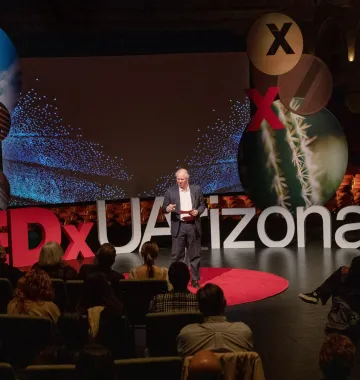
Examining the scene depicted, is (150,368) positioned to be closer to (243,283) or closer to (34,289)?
(34,289)

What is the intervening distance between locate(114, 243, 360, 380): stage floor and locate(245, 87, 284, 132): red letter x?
1939mm

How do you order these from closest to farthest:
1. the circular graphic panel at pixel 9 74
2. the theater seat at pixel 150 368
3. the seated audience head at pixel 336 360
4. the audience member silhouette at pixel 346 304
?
1. the seated audience head at pixel 336 360
2. the theater seat at pixel 150 368
3. the audience member silhouette at pixel 346 304
4. the circular graphic panel at pixel 9 74

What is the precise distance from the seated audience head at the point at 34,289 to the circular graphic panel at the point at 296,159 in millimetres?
6887

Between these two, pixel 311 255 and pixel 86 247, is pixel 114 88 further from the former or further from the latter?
pixel 311 255

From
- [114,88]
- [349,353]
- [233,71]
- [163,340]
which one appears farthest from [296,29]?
[349,353]

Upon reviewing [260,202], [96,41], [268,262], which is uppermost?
[96,41]

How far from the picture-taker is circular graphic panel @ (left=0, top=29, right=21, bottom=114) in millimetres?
10039

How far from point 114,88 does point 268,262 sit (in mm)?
3551

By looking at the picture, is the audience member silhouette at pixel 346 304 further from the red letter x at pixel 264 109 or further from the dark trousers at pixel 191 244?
the red letter x at pixel 264 109

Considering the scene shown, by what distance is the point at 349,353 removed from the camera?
11.3ft

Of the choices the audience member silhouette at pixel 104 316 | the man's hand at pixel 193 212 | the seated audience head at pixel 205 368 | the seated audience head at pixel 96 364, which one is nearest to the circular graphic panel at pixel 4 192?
the man's hand at pixel 193 212

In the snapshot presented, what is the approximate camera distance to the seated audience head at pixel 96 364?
325cm

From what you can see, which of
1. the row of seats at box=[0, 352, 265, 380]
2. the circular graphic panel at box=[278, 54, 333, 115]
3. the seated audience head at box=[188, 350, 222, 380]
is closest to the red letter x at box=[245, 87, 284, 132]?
the circular graphic panel at box=[278, 54, 333, 115]

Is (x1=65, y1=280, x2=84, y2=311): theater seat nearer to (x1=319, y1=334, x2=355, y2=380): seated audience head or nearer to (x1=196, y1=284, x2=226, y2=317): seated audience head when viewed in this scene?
(x1=196, y1=284, x2=226, y2=317): seated audience head
